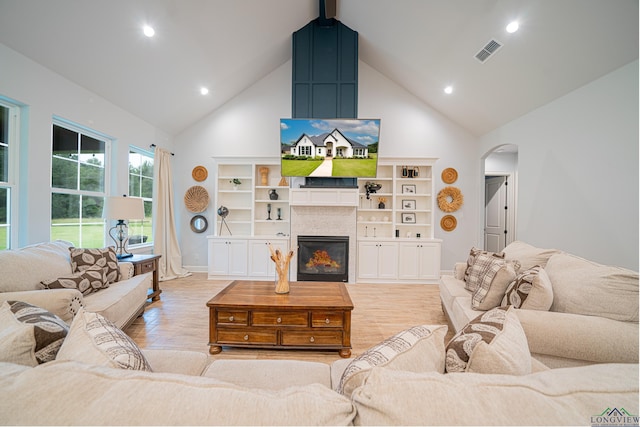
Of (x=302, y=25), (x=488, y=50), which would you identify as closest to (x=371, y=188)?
(x=488, y=50)

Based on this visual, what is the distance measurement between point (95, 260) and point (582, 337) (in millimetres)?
3849

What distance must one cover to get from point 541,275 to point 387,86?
4.64 metres

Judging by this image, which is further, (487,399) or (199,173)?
(199,173)

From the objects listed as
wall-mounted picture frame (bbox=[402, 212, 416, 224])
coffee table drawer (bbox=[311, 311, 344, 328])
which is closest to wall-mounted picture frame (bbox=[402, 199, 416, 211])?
wall-mounted picture frame (bbox=[402, 212, 416, 224])

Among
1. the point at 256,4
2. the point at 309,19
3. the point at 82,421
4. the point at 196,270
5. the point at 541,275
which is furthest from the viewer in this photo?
the point at 196,270

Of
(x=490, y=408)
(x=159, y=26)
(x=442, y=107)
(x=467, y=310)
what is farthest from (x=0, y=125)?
(x=442, y=107)

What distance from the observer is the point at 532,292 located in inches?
70.1

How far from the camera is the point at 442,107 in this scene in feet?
16.9

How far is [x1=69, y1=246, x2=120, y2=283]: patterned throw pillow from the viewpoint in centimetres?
260

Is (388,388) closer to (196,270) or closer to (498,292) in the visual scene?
(498,292)

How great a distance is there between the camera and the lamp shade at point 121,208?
10.8 ft

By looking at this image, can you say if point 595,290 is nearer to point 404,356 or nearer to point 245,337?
point 404,356

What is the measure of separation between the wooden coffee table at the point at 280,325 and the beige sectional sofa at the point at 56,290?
0.79 meters

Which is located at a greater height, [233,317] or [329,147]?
[329,147]
